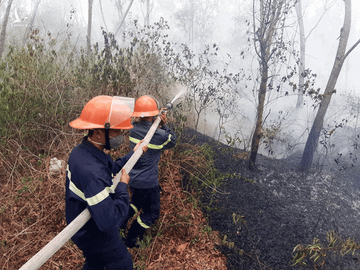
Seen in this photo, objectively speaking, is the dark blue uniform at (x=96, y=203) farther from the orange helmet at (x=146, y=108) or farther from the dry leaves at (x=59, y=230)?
the orange helmet at (x=146, y=108)

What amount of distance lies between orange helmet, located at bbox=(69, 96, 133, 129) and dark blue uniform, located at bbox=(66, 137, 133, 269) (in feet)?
0.45

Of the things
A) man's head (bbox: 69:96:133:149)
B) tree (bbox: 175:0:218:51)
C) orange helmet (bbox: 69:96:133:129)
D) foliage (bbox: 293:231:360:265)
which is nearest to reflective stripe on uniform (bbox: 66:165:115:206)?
man's head (bbox: 69:96:133:149)

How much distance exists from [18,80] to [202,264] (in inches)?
168

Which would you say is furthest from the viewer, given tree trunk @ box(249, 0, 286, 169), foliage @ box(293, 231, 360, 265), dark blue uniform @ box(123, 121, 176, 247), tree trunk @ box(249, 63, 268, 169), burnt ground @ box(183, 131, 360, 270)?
tree trunk @ box(249, 63, 268, 169)

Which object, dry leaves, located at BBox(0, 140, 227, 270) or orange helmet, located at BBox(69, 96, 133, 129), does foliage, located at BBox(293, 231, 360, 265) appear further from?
orange helmet, located at BBox(69, 96, 133, 129)

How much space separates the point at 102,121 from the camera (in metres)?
1.67

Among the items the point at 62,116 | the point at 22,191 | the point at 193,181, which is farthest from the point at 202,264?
the point at 62,116

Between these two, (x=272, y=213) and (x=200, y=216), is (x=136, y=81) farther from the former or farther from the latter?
(x=272, y=213)

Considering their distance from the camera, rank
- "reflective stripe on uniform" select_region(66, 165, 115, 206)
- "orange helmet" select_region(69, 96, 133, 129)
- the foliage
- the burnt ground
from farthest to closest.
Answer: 1. the burnt ground
2. the foliage
3. "orange helmet" select_region(69, 96, 133, 129)
4. "reflective stripe on uniform" select_region(66, 165, 115, 206)

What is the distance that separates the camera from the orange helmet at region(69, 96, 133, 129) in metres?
1.67

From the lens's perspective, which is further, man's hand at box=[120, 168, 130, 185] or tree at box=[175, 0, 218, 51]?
tree at box=[175, 0, 218, 51]

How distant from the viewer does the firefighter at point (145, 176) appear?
266 cm

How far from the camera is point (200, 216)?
358cm

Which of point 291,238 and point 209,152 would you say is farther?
point 209,152
